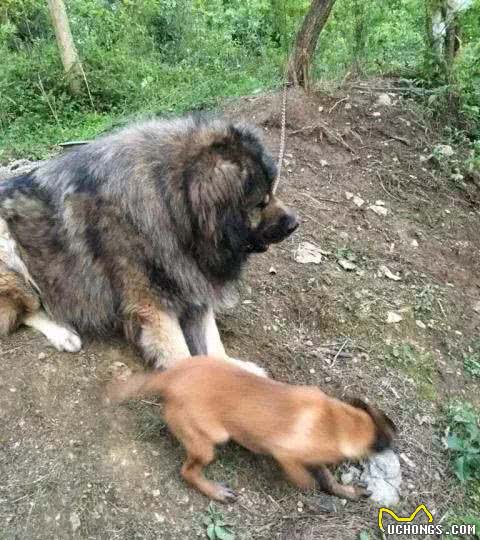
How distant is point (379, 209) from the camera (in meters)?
4.71

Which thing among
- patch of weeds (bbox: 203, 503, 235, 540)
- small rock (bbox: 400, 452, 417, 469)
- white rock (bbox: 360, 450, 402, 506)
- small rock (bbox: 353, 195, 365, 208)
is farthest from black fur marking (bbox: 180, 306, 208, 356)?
small rock (bbox: 353, 195, 365, 208)

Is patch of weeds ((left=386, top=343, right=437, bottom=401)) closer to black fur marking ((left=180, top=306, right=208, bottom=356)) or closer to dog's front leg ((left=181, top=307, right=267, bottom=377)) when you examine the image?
dog's front leg ((left=181, top=307, right=267, bottom=377))

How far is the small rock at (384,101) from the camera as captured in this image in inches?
216

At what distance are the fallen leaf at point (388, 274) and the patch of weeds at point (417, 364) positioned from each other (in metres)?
0.66

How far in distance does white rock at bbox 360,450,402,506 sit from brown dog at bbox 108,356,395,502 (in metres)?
0.29

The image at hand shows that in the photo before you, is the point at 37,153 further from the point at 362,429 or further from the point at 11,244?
the point at 362,429

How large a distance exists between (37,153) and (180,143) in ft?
11.4

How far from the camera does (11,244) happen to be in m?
3.17

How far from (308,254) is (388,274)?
0.61 m

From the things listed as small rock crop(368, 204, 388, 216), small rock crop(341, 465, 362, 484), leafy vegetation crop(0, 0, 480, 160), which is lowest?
small rock crop(341, 465, 362, 484)

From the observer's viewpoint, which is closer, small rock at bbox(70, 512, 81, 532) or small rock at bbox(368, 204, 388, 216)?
small rock at bbox(70, 512, 81, 532)

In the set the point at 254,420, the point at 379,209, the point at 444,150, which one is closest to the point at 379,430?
the point at 254,420

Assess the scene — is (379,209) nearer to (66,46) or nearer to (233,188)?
(233,188)

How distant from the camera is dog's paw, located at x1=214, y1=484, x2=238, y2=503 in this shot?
8.49 feet
